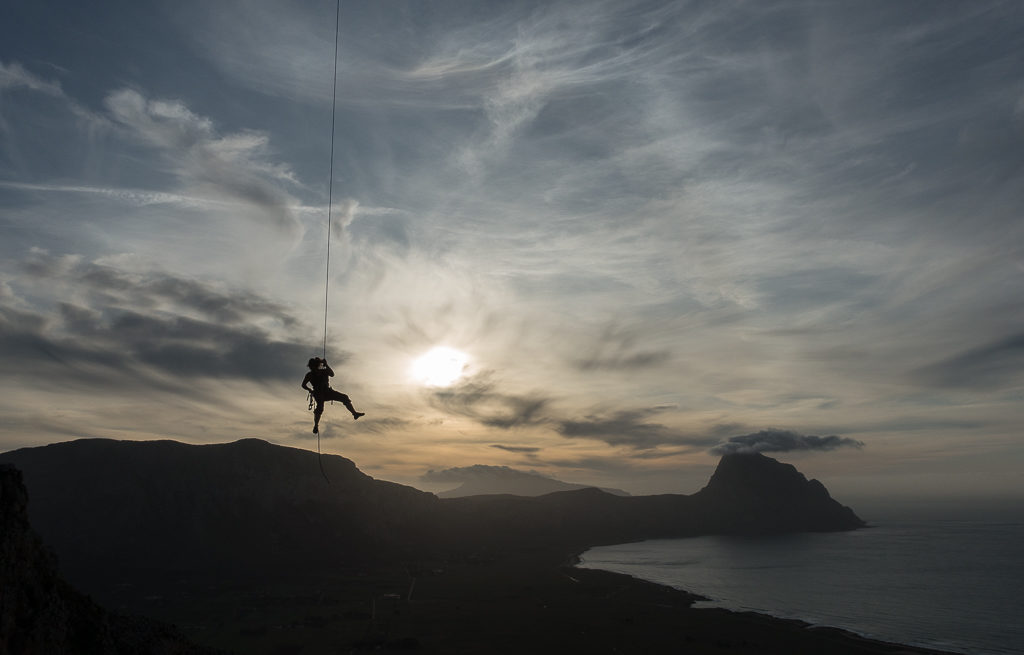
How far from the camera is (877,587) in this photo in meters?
126

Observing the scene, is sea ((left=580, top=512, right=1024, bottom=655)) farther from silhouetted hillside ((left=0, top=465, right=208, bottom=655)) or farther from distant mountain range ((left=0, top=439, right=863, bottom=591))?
silhouetted hillside ((left=0, top=465, right=208, bottom=655))

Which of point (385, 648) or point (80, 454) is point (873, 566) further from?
point (80, 454)

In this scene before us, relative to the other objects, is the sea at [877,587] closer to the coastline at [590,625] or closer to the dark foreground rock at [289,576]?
the coastline at [590,625]

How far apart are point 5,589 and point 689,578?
149m

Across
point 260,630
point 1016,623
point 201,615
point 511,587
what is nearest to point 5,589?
point 260,630

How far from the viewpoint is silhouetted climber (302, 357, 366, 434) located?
20.0 metres

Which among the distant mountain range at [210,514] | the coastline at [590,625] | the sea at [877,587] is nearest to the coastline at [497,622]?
the coastline at [590,625]

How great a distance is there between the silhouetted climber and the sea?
313 ft

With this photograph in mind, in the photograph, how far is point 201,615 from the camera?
302ft

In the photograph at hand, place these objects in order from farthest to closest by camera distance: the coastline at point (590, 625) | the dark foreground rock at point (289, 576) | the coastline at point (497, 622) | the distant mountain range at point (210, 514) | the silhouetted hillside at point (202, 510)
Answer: the silhouetted hillside at point (202, 510), the distant mountain range at point (210, 514), the coastline at point (590, 625), the coastline at point (497, 622), the dark foreground rock at point (289, 576)

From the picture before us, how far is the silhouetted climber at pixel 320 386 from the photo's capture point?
20.0 m

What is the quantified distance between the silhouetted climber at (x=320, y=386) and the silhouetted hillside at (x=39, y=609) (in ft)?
30.9

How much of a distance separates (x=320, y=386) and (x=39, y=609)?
35.3 ft

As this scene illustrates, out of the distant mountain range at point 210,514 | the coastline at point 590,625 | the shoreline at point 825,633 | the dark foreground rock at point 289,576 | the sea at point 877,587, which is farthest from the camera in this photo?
Answer: the distant mountain range at point 210,514
